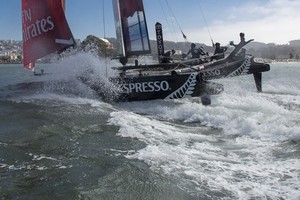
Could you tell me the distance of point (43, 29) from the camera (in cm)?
1001

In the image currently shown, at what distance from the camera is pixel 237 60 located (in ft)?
40.9

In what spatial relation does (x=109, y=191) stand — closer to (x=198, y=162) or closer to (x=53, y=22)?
(x=198, y=162)

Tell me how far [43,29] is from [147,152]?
21.9 feet

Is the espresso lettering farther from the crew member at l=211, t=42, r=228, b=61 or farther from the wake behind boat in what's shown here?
the crew member at l=211, t=42, r=228, b=61

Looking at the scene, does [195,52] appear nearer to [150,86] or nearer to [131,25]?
[131,25]

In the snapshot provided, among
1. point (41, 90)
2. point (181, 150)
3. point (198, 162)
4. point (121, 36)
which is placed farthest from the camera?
point (121, 36)

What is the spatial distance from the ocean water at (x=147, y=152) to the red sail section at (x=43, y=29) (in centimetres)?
198

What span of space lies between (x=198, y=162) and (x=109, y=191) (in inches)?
60.3

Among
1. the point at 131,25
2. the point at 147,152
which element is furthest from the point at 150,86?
the point at 147,152

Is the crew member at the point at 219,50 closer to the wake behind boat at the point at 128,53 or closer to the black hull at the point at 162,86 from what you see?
the wake behind boat at the point at 128,53

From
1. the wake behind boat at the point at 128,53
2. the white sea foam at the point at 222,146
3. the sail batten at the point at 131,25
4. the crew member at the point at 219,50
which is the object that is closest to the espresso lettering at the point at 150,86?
the wake behind boat at the point at 128,53

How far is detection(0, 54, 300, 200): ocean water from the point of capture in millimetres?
3430

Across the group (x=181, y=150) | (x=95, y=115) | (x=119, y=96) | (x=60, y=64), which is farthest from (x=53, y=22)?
(x=181, y=150)

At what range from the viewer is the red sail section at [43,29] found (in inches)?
392
